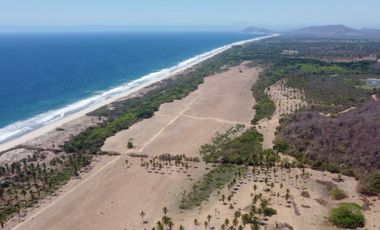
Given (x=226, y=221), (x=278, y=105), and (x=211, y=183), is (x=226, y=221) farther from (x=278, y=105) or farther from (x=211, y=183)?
(x=278, y=105)

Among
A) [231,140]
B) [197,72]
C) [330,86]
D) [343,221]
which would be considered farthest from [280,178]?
[197,72]

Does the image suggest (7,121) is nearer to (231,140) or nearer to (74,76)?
(231,140)

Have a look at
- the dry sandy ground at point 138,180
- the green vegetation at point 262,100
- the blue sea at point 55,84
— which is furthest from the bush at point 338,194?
the blue sea at point 55,84

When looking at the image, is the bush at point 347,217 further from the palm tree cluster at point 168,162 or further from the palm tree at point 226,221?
the palm tree cluster at point 168,162

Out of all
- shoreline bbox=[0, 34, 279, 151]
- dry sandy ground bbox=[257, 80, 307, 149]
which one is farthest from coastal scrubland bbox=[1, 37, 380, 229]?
shoreline bbox=[0, 34, 279, 151]

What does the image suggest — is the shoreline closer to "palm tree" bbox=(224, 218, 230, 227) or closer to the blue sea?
the blue sea
